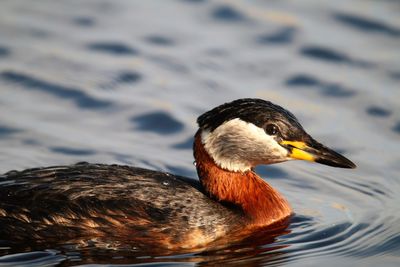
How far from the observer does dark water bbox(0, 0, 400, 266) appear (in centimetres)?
1275

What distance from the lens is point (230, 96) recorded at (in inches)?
693

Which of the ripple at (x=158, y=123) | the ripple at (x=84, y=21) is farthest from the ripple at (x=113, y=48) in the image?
the ripple at (x=158, y=123)

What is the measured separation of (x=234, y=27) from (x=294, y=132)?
319 inches

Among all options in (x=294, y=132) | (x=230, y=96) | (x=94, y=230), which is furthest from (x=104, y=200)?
(x=230, y=96)

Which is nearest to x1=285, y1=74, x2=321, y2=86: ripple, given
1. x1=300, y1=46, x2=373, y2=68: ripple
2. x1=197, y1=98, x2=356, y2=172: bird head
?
x1=300, y1=46, x2=373, y2=68: ripple

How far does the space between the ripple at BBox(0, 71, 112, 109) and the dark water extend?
1.4 inches

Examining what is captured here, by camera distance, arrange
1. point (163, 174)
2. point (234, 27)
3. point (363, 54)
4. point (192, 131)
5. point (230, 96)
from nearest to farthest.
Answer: point (163, 174), point (192, 131), point (230, 96), point (363, 54), point (234, 27)

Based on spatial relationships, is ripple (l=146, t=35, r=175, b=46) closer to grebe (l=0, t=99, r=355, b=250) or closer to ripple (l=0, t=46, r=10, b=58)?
ripple (l=0, t=46, r=10, b=58)

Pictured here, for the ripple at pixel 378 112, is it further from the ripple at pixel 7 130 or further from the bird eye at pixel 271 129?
the ripple at pixel 7 130

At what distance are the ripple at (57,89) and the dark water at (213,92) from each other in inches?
1.4

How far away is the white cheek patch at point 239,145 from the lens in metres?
12.9

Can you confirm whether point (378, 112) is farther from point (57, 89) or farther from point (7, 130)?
point (7, 130)

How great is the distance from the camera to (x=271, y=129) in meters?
12.9

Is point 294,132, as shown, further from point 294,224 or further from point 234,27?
point 234,27
